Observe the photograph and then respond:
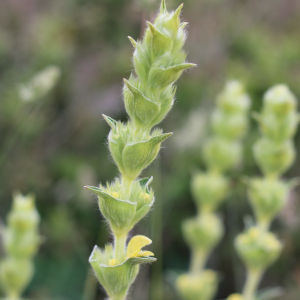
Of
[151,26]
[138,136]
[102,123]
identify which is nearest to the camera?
[151,26]

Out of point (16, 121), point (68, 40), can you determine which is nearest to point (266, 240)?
point (16, 121)

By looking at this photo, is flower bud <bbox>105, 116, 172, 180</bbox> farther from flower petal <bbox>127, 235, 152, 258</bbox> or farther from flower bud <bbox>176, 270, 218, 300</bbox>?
flower bud <bbox>176, 270, 218, 300</bbox>

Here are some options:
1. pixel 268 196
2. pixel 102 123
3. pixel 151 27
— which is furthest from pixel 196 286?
pixel 102 123

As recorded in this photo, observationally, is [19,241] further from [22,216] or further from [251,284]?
[251,284]

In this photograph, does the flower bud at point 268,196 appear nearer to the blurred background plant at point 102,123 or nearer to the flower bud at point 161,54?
the blurred background plant at point 102,123

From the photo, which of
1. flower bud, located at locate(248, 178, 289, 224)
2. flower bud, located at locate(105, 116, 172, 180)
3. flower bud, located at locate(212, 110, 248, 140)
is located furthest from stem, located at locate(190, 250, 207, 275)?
flower bud, located at locate(105, 116, 172, 180)

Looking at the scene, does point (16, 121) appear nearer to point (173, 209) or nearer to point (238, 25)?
point (173, 209)
